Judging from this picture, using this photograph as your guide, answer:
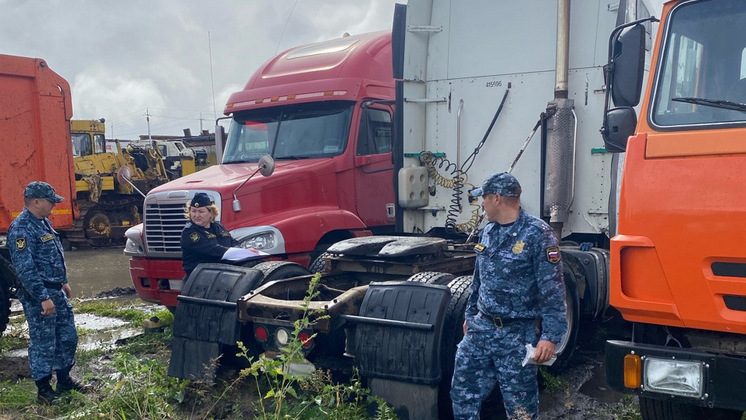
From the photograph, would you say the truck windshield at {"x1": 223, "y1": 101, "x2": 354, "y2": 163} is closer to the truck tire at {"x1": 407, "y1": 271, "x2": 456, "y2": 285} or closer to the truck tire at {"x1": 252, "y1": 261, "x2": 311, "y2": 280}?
the truck tire at {"x1": 252, "y1": 261, "x2": 311, "y2": 280}

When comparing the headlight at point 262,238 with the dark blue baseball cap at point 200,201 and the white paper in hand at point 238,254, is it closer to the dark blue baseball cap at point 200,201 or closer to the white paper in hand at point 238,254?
the white paper in hand at point 238,254

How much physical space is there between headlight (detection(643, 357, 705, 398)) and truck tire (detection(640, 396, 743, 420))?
434 mm

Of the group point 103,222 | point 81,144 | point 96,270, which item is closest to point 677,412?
point 96,270

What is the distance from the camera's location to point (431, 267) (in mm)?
5430

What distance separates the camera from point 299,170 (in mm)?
7238

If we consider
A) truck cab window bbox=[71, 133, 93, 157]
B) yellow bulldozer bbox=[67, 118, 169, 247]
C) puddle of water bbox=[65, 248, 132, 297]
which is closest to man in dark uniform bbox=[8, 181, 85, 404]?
puddle of water bbox=[65, 248, 132, 297]

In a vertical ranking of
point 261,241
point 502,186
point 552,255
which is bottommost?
point 261,241

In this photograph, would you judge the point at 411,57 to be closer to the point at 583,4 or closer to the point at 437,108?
the point at 437,108

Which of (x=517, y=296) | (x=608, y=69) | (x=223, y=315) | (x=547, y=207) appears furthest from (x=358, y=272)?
(x=608, y=69)

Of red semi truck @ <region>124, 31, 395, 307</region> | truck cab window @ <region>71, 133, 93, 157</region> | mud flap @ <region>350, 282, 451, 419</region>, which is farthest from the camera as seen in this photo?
truck cab window @ <region>71, 133, 93, 157</region>

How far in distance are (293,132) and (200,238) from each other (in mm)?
2187

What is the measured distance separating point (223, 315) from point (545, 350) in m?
2.55

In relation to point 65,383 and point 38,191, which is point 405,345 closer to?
point 65,383

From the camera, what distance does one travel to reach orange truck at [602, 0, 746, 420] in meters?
3.26
